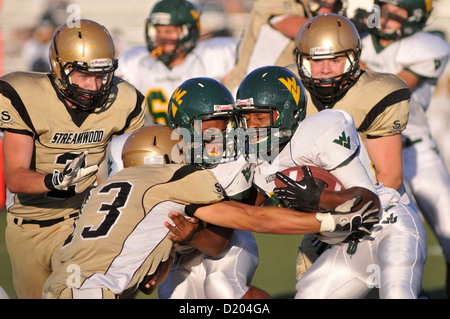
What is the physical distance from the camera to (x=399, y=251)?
3.52 m

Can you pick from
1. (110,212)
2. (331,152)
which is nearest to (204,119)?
(331,152)

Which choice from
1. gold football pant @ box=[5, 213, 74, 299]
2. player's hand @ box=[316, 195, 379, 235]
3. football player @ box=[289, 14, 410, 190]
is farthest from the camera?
football player @ box=[289, 14, 410, 190]

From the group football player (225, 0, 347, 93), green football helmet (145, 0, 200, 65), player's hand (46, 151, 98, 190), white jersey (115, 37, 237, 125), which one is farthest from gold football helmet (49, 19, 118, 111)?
green football helmet (145, 0, 200, 65)

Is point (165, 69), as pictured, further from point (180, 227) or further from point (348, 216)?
point (348, 216)

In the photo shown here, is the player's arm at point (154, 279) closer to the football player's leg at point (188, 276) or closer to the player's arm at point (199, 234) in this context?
the player's arm at point (199, 234)

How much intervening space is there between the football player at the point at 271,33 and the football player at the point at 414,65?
54 centimetres

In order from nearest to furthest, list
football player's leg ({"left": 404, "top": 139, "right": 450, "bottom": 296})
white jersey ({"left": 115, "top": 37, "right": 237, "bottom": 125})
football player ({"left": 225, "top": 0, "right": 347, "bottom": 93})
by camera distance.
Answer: football player's leg ({"left": 404, "top": 139, "right": 450, "bottom": 296}), football player ({"left": 225, "top": 0, "right": 347, "bottom": 93}), white jersey ({"left": 115, "top": 37, "right": 237, "bottom": 125})

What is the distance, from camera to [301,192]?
130 inches

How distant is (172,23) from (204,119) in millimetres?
2699

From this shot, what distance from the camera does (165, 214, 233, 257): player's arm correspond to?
3.38m

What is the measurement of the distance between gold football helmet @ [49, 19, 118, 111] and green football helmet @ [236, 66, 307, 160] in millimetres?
769

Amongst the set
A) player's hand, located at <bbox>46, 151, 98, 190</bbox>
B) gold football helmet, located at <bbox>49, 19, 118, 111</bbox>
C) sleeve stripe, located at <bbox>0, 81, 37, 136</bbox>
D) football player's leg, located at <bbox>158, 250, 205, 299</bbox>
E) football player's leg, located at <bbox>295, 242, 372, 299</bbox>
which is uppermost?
gold football helmet, located at <bbox>49, 19, 118, 111</bbox>

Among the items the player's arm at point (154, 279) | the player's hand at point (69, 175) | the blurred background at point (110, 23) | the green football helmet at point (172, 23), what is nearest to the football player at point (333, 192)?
the player's arm at point (154, 279)

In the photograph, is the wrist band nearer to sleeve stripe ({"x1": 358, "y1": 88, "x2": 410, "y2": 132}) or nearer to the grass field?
sleeve stripe ({"x1": 358, "y1": 88, "x2": 410, "y2": 132})
